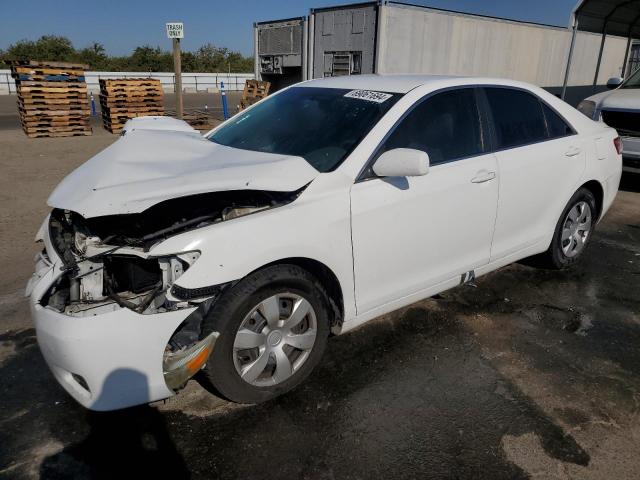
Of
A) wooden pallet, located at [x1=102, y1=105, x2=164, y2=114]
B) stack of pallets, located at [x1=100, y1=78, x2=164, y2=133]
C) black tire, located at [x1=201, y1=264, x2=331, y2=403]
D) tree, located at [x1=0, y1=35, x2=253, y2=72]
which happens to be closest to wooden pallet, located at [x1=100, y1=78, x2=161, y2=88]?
stack of pallets, located at [x1=100, y1=78, x2=164, y2=133]

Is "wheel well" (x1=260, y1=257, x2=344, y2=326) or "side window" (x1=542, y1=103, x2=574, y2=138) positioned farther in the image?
"side window" (x1=542, y1=103, x2=574, y2=138)

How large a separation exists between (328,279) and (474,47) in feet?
43.1

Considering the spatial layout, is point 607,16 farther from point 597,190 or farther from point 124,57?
point 124,57

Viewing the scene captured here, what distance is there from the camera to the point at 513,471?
7.50 ft

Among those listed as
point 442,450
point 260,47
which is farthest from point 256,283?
point 260,47

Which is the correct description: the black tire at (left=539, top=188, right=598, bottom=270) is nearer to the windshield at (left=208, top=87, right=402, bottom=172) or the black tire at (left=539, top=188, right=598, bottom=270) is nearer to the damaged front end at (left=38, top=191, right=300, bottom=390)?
the windshield at (left=208, top=87, right=402, bottom=172)

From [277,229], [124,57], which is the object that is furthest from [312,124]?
[124,57]

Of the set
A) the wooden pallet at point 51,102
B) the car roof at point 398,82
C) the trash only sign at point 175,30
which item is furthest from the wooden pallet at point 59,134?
the car roof at point 398,82

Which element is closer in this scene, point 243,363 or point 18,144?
point 243,363

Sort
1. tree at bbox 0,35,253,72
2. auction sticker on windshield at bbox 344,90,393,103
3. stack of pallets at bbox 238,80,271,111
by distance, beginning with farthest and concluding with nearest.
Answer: tree at bbox 0,35,253,72 < stack of pallets at bbox 238,80,271,111 < auction sticker on windshield at bbox 344,90,393,103

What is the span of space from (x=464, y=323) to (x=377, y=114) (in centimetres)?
161

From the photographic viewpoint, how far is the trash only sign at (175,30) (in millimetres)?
9127

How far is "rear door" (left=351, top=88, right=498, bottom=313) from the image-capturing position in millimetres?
2843

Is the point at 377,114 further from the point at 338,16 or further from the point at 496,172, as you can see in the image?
the point at 338,16
